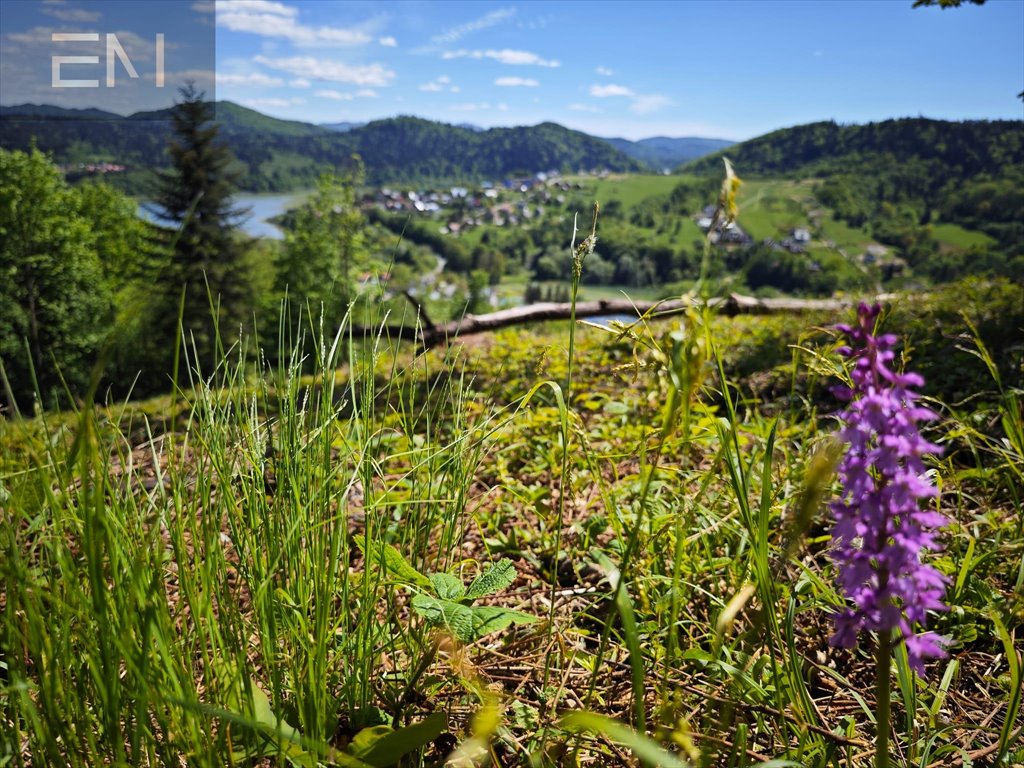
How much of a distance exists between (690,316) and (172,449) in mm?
1089

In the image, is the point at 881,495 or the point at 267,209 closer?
the point at 881,495

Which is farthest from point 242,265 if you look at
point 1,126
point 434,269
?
point 434,269

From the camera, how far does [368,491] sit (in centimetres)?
127

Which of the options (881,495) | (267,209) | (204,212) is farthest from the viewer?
(267,209)

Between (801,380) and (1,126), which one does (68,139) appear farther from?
(801,380)

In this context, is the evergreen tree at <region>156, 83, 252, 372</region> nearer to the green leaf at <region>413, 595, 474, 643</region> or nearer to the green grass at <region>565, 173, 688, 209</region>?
the green leaf at <region>413, 595, 474, 643</region>

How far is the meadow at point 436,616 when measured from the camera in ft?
2.96

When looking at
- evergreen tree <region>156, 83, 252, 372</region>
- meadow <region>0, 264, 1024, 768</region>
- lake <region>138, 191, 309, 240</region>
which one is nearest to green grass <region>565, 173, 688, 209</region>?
lake <region>138, 191, 309, 240</region>

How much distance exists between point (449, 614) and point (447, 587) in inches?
3.8

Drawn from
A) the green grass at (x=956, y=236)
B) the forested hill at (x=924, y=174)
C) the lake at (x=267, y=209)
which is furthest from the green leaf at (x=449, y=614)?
the lake at (x=267, y=209)

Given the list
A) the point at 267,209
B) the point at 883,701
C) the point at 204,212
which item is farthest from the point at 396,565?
the point at 267,209

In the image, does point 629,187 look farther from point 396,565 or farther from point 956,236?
point 396,565

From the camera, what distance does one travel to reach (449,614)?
3.90ft

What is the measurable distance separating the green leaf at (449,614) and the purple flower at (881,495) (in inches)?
27.1
